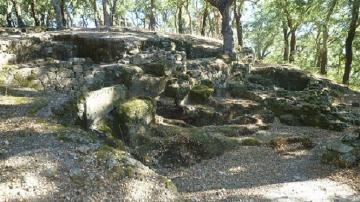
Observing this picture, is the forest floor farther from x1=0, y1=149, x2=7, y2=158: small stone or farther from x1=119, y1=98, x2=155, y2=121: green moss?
x1=119, y1=98, x2=155, y2=121: green moss

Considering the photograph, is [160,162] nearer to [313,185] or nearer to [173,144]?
[173,144]

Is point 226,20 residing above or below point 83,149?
above

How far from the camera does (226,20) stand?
66.1ft

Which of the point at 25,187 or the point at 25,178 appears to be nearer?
the point at 25,187

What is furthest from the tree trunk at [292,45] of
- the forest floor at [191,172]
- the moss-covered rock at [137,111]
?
the moss-covered rock at [137,111]

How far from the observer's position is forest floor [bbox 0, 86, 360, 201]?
308 inches

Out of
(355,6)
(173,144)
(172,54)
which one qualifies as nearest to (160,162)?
(173,144)

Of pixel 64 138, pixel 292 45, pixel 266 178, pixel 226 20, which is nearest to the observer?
pixel 64 138

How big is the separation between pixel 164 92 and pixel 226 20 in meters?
6.90

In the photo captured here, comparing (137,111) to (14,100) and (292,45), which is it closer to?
(14,100)

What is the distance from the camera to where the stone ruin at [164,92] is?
1172cm

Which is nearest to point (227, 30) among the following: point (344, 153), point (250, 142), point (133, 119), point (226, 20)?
point (226, 20)

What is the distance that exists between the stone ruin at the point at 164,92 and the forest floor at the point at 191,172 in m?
0.77

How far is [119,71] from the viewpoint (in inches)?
569
